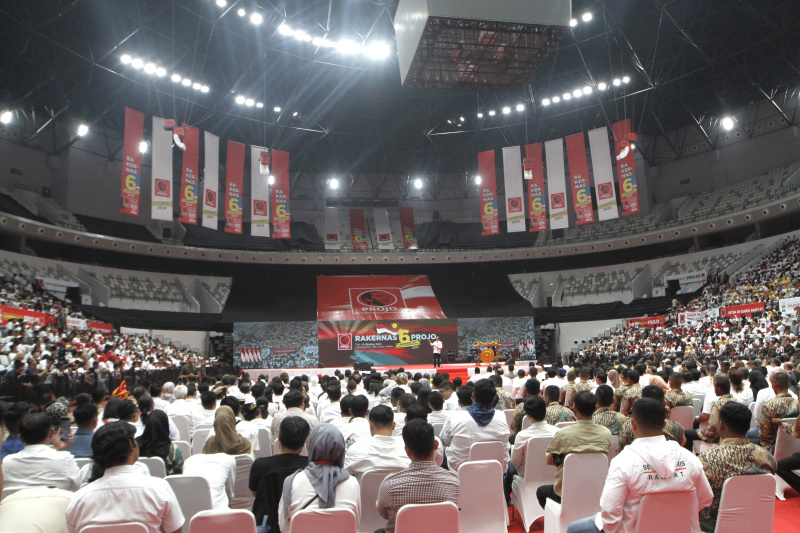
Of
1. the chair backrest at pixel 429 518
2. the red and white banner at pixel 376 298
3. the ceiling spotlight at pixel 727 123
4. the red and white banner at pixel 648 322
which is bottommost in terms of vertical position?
the chair backrest at pixel 429 518

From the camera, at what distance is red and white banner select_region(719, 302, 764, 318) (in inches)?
896

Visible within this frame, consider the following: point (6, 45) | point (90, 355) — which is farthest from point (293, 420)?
point (6, 45)

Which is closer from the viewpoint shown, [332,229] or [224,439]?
[224,439]

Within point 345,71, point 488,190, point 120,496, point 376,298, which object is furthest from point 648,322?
point 120,496

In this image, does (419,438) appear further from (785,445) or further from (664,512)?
(785,445)

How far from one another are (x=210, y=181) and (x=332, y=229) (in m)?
17.1

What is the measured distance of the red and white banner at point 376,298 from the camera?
34.2 metres

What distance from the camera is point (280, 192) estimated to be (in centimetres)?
2688

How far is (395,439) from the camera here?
456 cm

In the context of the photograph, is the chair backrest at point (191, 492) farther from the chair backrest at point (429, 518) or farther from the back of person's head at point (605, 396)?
the back of person's head at point (605, 396)

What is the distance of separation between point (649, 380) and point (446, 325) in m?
24.0

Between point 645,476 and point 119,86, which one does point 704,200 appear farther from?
point 645,476

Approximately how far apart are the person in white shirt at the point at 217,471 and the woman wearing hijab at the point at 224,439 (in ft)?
0.95

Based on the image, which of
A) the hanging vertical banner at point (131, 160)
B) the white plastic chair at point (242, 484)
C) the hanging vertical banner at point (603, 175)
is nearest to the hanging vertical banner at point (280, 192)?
the hanging vertical banner at point (131, 160)
